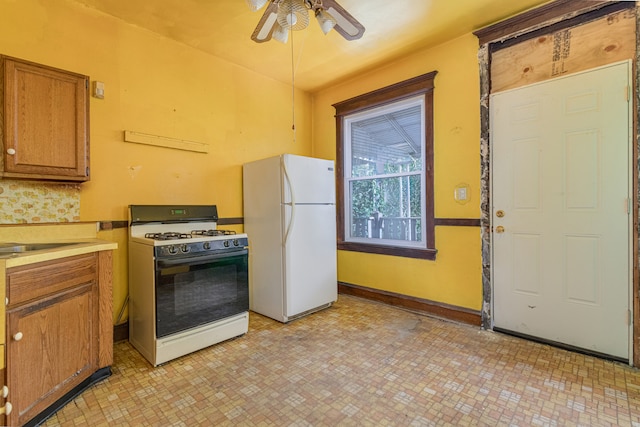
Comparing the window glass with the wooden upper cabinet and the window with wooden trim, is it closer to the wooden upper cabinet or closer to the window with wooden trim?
the window with wooden trim

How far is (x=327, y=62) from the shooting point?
3182mm

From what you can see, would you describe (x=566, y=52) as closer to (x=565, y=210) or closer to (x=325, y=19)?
(x=565, y=210)

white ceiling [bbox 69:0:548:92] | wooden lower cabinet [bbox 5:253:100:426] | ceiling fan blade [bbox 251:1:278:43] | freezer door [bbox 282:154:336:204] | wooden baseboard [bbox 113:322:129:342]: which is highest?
white ceiling [bbox 69:0:548:92]

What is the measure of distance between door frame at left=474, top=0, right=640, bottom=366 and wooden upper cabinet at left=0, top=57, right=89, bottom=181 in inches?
123

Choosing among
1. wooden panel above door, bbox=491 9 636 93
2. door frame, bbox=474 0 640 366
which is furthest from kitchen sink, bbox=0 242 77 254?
wooden panel above door, bbox=491 9 636 93

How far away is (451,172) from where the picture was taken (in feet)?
9.33

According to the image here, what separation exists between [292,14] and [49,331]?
2.22 meters

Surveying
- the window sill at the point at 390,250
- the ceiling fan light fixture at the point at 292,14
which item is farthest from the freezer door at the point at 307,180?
the ceiling fan light fixture at the point at 292,14

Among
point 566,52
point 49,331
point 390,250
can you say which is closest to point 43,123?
point 49,331

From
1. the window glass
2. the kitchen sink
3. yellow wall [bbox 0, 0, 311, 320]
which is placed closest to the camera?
the kitchen sink

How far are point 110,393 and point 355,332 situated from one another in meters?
1.76

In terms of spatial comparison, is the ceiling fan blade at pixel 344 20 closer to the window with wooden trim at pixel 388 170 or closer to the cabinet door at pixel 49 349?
the window with wooden trim at pixel 388 170

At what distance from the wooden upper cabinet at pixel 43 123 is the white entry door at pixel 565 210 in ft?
10.5

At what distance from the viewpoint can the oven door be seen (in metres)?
2.07
